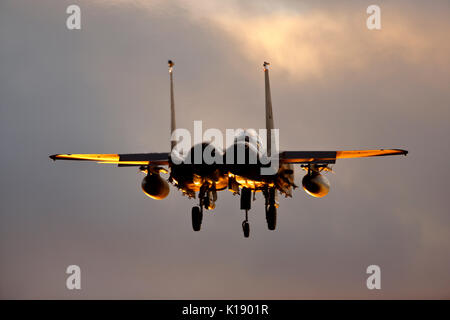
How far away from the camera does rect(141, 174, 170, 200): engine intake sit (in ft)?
71.6

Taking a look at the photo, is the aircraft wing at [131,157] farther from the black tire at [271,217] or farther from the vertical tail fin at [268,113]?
the black tire at [271,217]

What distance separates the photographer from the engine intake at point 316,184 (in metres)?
21.7

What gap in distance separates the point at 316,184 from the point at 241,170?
150 inches

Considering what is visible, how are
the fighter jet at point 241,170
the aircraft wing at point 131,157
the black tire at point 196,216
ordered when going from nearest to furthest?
the fighter jet at point 241,170, the aircraft wing at point 131,157, the black tire at point 196,216

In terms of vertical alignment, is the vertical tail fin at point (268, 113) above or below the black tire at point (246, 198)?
above

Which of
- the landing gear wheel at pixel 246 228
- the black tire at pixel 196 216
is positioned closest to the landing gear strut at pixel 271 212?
the landing gear wheel at pixel 246 228

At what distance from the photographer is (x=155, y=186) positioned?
2178 cm

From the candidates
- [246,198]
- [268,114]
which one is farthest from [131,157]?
[268,114]
